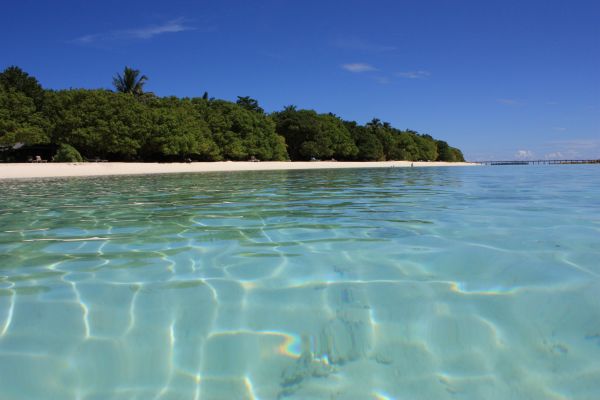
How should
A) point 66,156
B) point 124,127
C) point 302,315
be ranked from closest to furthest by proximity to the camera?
point 302,315 < point 66,156 < point 124,127

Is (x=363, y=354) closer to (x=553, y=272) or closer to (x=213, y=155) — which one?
(x=553, y=272)

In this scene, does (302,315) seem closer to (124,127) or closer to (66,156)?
(66,156)

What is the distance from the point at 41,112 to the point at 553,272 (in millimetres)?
40354

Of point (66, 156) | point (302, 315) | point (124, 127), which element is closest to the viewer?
point (302, 315)

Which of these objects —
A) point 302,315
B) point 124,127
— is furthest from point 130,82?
point 302,315

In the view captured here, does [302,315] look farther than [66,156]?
No

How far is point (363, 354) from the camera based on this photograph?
2.09 metres

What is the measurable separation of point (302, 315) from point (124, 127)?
35389 millimetres

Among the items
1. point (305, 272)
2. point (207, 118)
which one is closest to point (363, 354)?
point (305, 272)

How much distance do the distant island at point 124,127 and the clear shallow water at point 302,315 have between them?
2985 cm

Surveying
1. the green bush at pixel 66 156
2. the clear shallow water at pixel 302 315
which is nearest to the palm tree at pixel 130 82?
the green bush at pixel 66 156

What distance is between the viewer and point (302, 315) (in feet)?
8.21

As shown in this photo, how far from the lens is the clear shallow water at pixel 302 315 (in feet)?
6.16

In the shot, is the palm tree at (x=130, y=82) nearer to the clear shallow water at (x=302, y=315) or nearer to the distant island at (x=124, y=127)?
the distant island at (x=124, y=127)
